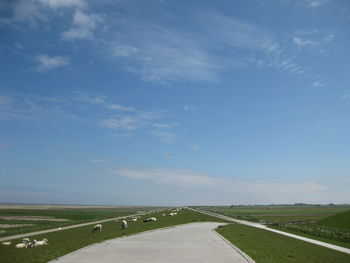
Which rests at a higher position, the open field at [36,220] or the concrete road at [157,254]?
the open field at [36,220]

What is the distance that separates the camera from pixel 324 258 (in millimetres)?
20953

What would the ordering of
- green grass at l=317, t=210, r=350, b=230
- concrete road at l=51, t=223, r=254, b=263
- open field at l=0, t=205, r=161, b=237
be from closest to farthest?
concrete road at l=51, t=223, r=254, b=263 → open field at l=0, t=205, r=161, b=237 → green grass at l=317, t=210, r=350, b=230

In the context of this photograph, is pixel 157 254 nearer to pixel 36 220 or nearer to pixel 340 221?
pixel 340 221

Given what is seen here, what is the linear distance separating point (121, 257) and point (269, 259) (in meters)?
9.00

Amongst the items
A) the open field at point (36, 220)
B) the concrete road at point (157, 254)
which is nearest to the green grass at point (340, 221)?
the concrete road at point (157, 254)

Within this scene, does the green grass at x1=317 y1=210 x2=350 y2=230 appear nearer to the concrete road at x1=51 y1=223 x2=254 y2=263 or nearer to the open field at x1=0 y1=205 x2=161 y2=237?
the concrete road at x1=51 y1=223 x2=254 y2=263

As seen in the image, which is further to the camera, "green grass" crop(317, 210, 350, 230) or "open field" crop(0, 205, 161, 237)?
"green grass" crop(317, 210, 350, 230)

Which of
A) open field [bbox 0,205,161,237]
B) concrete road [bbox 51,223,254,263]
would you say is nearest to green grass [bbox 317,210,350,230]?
concrete road [bbox 51,223,254,263]

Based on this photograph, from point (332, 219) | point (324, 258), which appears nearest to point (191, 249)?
point (324, 258)

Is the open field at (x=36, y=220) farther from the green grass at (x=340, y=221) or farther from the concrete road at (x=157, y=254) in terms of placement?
the green grass at (x=340, y=221)

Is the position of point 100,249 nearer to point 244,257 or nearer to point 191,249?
point 191,249

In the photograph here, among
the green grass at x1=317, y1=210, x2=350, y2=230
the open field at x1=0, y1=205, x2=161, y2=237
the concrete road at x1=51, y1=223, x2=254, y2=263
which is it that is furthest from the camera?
the green grass at x1=317, y1=210, x2=350, y2=230

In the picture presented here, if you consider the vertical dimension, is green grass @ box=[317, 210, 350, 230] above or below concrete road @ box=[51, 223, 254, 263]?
above

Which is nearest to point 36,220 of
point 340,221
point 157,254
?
point 157,254
